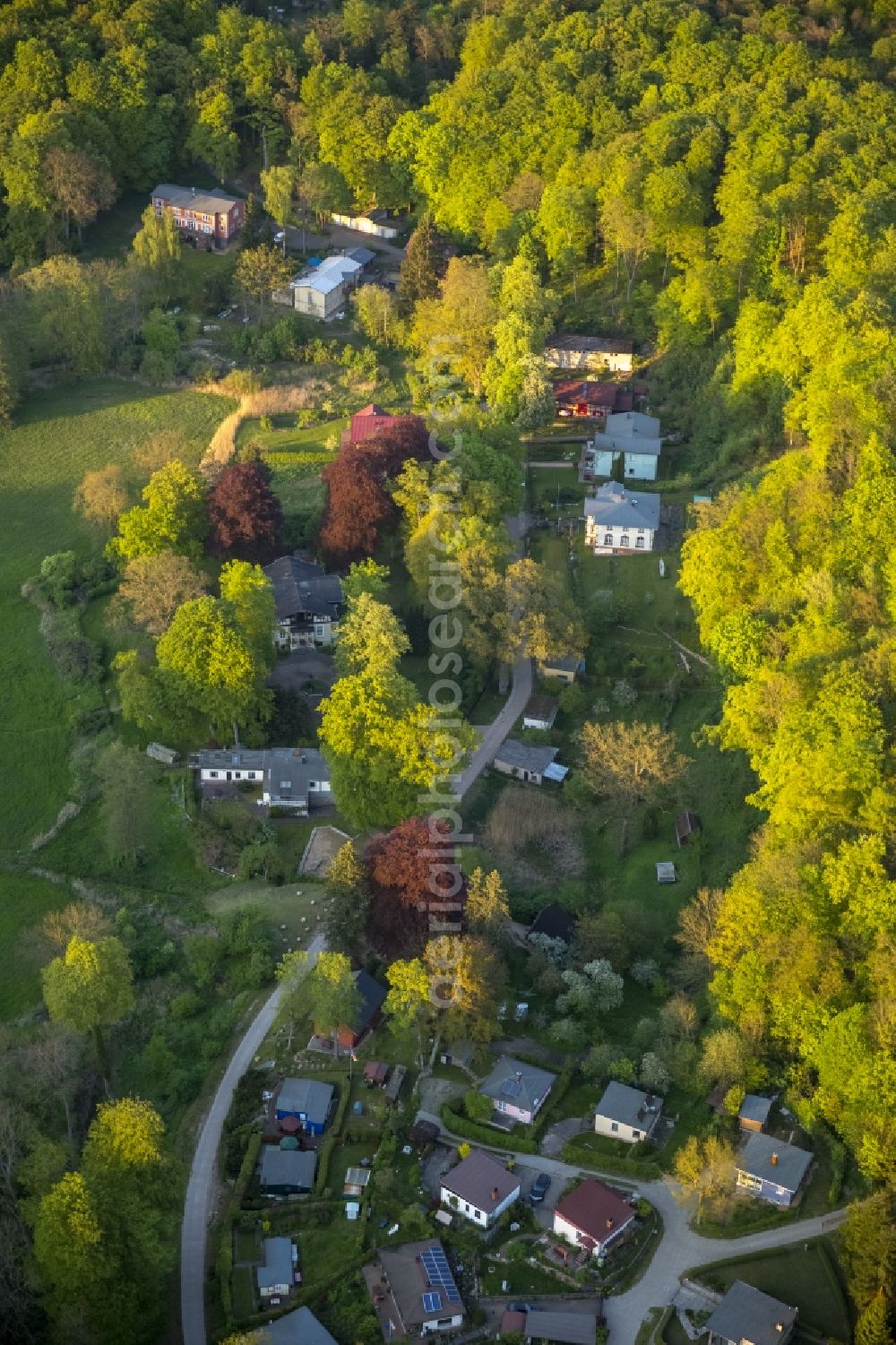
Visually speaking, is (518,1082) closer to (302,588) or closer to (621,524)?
(302,588)

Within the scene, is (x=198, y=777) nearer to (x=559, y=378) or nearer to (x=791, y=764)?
(x=791, y=764)

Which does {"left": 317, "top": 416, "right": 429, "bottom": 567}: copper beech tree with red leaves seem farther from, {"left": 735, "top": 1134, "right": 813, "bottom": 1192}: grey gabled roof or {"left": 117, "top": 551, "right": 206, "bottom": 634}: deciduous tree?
{"left": 735, "top": 1134, "right": 813, "bottom": 1192}: grey gabled roof

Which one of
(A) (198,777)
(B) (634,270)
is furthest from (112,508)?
(B) (634,270)

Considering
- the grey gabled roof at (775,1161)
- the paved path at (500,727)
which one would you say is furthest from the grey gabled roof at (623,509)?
the grey gabled roof at (775,1161)

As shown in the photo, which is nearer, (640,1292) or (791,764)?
(640,1292)

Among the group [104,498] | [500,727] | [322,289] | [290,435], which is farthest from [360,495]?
[322,289]

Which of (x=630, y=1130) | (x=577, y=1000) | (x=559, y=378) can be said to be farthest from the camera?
(x=559, y=378)
